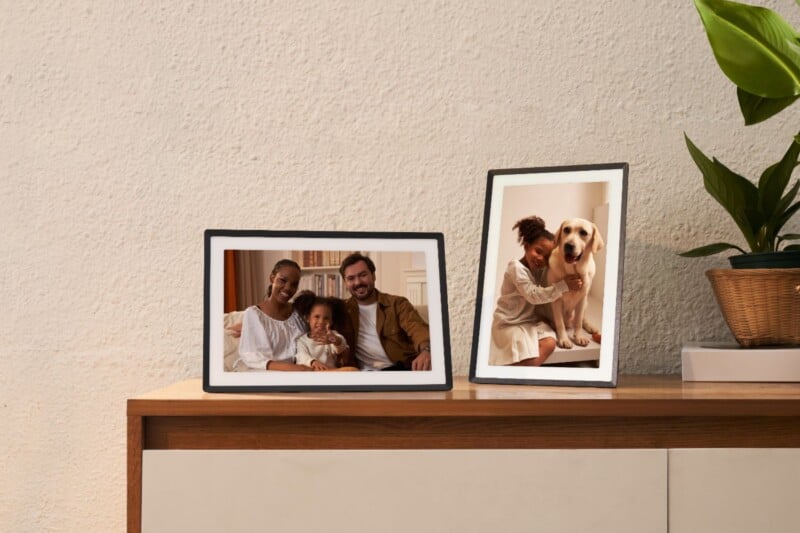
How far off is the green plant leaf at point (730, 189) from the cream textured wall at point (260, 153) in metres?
0.16

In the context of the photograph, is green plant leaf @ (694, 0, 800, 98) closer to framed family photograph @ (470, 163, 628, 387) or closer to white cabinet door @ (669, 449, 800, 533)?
framed family photograph @ (470, 163, 628, 387)

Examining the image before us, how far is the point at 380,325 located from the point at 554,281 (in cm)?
26

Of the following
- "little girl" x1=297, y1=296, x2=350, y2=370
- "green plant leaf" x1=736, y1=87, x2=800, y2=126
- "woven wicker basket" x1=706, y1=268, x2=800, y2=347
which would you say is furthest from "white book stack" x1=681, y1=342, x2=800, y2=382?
"little girl" x1=297, y1=296, x2=350, y2=370

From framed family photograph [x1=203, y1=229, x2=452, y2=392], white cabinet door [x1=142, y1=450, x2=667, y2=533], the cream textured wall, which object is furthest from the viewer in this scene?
the cream textured wall

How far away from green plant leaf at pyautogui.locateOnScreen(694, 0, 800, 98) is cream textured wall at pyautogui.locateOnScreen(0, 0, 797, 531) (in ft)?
1.09

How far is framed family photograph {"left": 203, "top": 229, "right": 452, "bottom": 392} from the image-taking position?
997mm

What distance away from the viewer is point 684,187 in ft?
4.17

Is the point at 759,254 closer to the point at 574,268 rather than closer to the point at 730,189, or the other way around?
the point at 730,189

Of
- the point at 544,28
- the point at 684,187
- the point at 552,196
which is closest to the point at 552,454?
the point at 552,196

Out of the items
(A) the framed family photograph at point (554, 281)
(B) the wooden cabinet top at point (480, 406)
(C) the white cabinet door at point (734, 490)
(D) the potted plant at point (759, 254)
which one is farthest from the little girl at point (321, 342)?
(D) the potted plant at point (759, 254)

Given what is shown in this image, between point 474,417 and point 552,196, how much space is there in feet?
1.21

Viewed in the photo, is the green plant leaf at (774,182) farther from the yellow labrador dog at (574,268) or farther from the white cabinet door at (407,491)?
the white cabinet door at (407,491)

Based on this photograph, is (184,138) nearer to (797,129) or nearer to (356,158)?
(356,158)

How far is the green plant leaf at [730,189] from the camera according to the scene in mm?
1099
